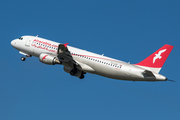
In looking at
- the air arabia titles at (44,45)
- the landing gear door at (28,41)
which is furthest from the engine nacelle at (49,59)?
the landing gear door at (28,41)

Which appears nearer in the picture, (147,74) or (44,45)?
(147,74)

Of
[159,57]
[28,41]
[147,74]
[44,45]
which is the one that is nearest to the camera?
[147,74]

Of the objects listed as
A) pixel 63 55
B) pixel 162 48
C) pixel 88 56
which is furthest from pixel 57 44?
pixel 162 48

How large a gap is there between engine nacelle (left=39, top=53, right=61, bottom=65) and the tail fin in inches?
525

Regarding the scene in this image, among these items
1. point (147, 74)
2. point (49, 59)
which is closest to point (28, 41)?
point (49, 59)

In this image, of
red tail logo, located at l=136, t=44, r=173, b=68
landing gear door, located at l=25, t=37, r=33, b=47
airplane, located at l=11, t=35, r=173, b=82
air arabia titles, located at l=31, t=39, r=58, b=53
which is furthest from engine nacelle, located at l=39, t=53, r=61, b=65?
red tail logo, located at l=136, t=44, r=173, b=68

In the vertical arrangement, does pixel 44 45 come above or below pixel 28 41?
Answer: below

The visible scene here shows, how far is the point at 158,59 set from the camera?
43500 millimetres

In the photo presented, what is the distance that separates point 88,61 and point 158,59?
1043 cm

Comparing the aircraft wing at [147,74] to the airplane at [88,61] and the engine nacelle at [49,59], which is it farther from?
the engine nacelle at [49,59]

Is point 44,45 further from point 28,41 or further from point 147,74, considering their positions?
point 147,74

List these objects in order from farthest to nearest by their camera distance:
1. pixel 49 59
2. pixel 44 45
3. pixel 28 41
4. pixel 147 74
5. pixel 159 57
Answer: pixel 28 41, pixel 44 45, pixel 49 59, pixel 159 57, pixel 147 74

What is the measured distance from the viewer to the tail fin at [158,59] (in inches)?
1695

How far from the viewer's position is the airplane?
142 ft
